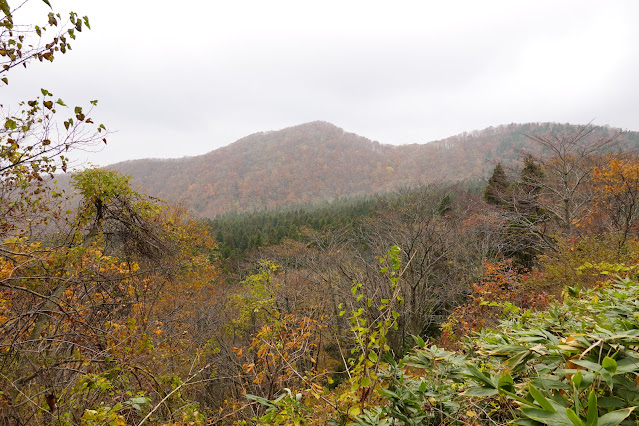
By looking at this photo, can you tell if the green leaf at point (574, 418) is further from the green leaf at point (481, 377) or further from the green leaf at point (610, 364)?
the green leaf at point (481, 377)

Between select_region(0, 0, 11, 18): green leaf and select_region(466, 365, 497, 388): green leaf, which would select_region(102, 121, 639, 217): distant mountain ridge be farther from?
select_region(466, 365, 497, 388): green leaf

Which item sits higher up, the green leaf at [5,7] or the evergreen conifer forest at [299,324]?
the green leaf at [5,7]

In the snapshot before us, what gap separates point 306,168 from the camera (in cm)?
11644

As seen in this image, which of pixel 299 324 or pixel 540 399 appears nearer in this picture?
pixel 540 399

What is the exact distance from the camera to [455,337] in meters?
10.6

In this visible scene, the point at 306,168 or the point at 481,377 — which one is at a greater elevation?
the point at 306,168

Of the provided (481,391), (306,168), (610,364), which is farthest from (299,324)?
(306,168)

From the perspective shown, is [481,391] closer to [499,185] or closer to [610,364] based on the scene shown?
[610,364]

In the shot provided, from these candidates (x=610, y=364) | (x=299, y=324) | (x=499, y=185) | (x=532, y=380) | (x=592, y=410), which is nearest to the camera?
(x=592, y=410)

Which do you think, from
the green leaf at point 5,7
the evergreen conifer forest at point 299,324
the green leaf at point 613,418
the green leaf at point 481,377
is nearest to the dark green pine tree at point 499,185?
the evergreen conifer forest at point 299,324

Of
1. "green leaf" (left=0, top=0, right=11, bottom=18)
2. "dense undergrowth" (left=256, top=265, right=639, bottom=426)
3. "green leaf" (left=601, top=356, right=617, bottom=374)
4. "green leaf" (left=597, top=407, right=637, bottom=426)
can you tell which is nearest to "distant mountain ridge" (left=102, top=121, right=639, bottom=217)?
"dense undergrowth" (left=256, top=265, right=639, bottom=426)

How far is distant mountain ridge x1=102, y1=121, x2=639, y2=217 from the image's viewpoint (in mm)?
90562

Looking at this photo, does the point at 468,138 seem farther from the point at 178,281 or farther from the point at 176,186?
the point at 178,281

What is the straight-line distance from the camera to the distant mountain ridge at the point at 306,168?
90562 millimetres
